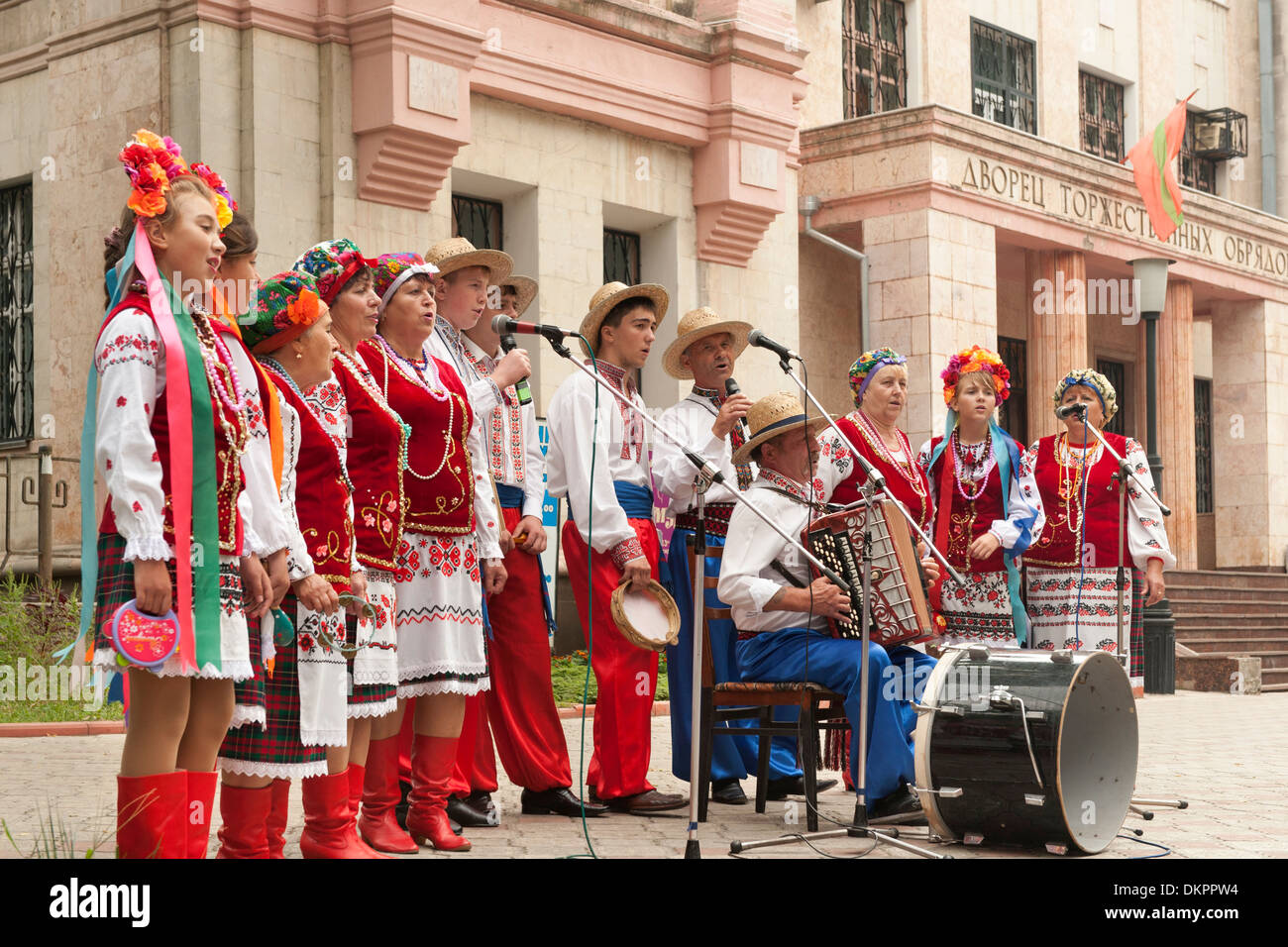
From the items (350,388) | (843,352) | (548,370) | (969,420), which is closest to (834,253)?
(843,352)

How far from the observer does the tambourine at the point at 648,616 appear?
6863 mm

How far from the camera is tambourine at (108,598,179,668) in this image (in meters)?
4.35

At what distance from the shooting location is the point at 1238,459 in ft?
89.4

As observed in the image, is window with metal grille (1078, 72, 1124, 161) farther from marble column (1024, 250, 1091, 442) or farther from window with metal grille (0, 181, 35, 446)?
window with metal grille (0, 181, 35, 446)

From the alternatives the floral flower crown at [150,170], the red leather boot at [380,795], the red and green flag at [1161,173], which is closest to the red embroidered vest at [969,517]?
the red leather boot at [380,795]

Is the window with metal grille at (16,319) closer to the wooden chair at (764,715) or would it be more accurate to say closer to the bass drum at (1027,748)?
the wooden chair at (764,715)

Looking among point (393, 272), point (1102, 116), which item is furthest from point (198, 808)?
point (1102, 116)

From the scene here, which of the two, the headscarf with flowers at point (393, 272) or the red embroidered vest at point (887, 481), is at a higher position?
the headscarf with flowers at point (393, 272)

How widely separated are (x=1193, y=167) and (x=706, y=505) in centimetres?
2508

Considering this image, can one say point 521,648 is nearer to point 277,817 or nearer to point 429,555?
point 429,555

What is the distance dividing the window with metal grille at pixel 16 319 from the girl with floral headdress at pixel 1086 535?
9257mm

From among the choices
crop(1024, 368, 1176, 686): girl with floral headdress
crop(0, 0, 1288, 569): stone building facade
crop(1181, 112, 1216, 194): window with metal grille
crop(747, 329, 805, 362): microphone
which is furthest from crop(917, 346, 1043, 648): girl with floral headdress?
crop(1181, 112, 1216, 194): window with metal grille

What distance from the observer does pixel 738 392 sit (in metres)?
7.39

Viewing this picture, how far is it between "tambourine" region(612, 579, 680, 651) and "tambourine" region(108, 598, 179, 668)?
2.69 metres
